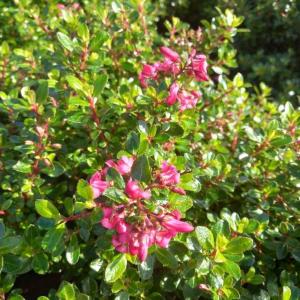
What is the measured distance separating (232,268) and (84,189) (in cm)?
55

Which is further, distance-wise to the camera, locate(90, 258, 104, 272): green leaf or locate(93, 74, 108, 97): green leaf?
locate(93, 74, 108, 97): green leaf

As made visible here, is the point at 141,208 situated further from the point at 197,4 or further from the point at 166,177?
the point at 197,4

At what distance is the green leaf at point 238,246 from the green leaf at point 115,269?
1.15ft

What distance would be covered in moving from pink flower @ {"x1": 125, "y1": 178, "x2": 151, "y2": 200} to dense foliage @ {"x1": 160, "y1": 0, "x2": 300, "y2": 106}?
305 centimetres

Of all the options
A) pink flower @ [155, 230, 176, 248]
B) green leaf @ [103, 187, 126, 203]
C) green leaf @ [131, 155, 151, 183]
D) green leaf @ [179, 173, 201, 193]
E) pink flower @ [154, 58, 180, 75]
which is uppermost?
pink flower @ [154, 58, 180, 75]

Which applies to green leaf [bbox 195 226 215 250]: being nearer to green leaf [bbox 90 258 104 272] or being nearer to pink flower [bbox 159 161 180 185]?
pink flower [bbox 159 161 180 185]

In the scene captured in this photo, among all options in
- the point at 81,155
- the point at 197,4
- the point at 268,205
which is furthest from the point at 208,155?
the point at 197,4

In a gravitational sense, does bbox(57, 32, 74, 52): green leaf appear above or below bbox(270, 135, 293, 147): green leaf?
above

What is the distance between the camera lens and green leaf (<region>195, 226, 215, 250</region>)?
1.38 metres

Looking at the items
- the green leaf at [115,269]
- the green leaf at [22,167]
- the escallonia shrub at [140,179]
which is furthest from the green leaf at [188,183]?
the green leaf at [22,167]

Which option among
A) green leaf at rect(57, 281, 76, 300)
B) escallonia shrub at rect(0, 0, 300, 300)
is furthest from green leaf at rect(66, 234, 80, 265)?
green leaf at rect(57, 281, 76, 300)

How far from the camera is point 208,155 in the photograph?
1886 mm

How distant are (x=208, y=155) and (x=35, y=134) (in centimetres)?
77

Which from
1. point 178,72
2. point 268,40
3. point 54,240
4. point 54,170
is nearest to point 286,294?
point 54,240
